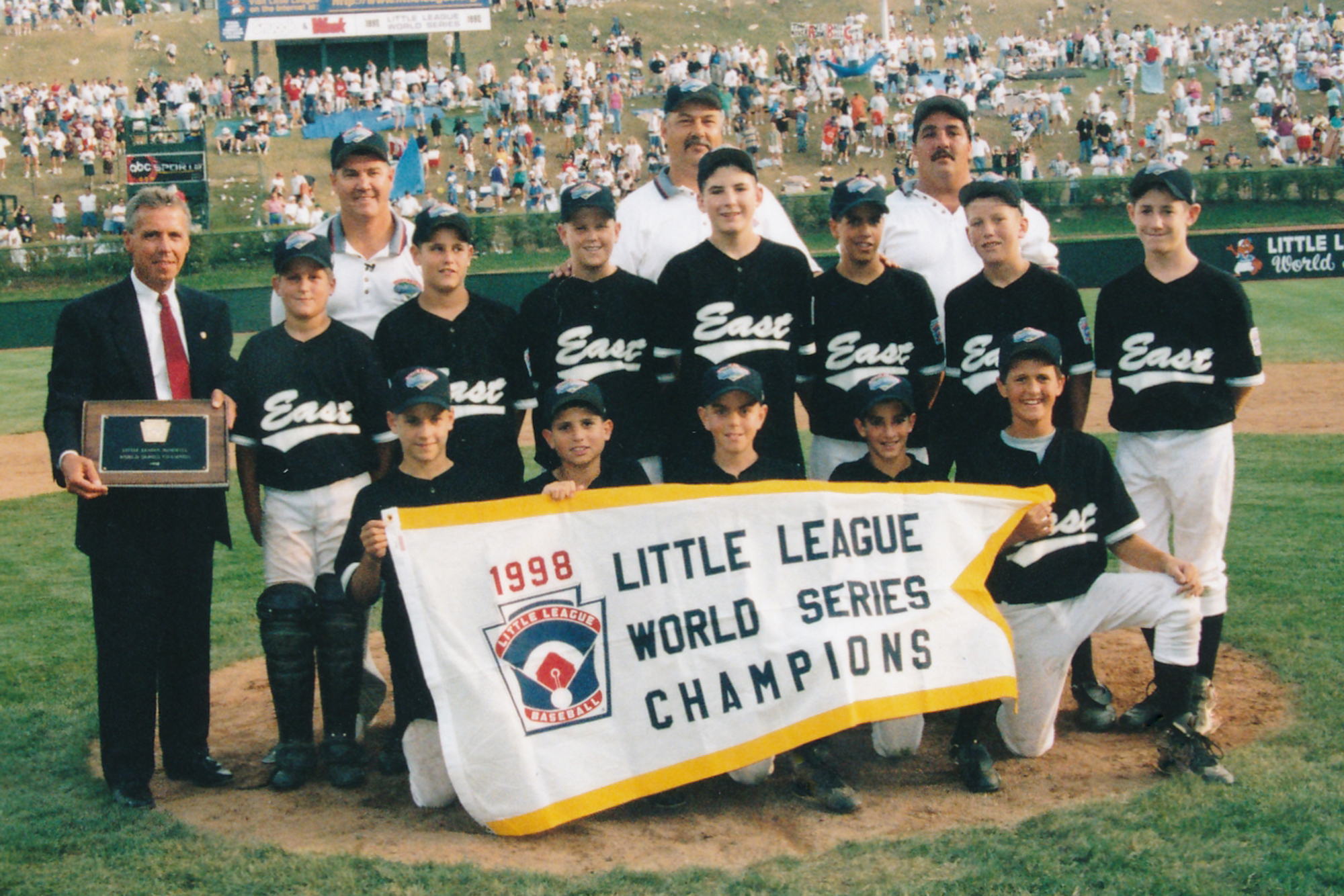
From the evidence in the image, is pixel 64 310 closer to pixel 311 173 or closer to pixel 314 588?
pixel 314 588

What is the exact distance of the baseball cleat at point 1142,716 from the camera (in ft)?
16.5

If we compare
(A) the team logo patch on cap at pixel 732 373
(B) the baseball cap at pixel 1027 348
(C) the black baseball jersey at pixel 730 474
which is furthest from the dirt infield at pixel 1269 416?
(A) the team logo patch on cap at pixel 732 373

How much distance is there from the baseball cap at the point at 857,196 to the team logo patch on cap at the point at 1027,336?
0.83 metres

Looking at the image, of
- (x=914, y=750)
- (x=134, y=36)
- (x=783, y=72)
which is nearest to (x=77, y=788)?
(x=914, y=750)

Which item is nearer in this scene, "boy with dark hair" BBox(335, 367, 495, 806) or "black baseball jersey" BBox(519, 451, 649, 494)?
"boy with dark hair" BBox(335, 367, 495, 806)

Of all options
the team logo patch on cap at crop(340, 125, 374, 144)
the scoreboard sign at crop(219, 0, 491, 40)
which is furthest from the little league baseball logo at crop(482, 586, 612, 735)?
the scoreboard sign at crop(219, 0, 491, 40)

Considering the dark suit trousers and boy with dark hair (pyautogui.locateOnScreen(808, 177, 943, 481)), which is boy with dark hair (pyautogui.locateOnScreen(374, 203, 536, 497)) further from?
boy with dark hair (pyautogui.locateOnScreen(808, 177, 943, 481))

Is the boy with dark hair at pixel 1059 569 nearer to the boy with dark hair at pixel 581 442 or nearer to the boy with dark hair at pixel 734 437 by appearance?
the boy with dark hair at pixel 734 437

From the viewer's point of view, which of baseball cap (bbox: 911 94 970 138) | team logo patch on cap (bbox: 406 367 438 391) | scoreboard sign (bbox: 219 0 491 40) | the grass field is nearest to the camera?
the grass field

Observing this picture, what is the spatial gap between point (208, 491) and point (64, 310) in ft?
2.85

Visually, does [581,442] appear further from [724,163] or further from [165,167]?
[165,167]

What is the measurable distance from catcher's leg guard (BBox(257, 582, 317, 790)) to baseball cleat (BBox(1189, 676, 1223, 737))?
11.1 feet

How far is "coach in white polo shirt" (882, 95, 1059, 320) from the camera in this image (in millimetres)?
5582

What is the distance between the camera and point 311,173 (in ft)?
111
